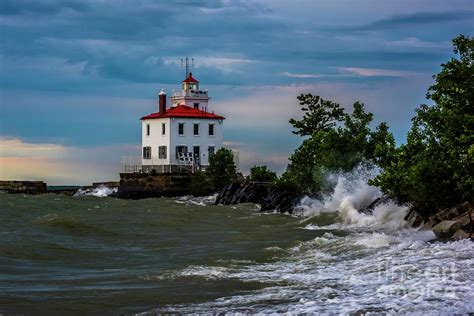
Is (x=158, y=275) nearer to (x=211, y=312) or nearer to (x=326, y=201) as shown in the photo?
(x=211, y=312)

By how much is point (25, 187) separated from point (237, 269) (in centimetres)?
7256

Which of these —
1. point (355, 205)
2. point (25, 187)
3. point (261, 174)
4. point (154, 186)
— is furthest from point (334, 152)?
point (25, 187)

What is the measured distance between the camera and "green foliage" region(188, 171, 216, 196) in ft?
235

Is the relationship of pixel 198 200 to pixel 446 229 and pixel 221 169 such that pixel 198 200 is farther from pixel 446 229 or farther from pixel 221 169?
pixel 446 229

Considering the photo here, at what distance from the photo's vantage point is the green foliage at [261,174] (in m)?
65.1

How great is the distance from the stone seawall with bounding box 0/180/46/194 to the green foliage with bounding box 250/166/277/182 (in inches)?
1193

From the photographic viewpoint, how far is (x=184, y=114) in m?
81.1

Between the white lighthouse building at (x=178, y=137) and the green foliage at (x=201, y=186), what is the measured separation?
4.74 meters

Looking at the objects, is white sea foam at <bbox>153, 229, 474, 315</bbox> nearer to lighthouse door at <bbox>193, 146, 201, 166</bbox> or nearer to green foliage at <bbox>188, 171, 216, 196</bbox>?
green foliage at <bbox>188, 171, 216, 196</bbox>

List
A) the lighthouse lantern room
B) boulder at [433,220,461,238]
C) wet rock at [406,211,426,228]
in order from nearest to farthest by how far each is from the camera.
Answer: boulder at [433,220,461,238], wet rock at [406,211,426,228], the lighthouse lantern room

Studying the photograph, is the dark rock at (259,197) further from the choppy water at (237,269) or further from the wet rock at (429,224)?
the wet rock at (429,224)

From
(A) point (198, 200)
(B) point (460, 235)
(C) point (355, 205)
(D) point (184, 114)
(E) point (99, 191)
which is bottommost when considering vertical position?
(B) point (460, 235)

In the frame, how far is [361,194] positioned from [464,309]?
25328 mm

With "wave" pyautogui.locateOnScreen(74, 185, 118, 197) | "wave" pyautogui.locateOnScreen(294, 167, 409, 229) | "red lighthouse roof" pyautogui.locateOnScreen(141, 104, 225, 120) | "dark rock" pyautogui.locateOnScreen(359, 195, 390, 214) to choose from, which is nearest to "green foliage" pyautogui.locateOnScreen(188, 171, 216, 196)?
"red lighthouse roof" pyautogui.locateOnScreen(141, 104, 225, 120)
